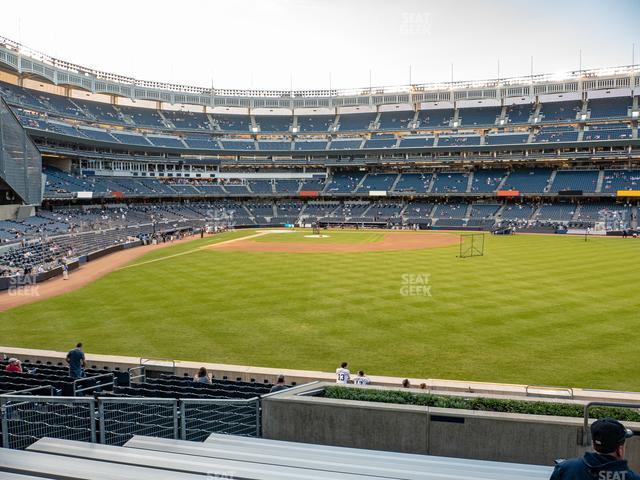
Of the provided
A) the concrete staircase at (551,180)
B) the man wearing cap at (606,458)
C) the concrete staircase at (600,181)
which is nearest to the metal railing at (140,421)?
the man wearing cap at (606,458)

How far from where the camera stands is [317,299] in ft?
88.5

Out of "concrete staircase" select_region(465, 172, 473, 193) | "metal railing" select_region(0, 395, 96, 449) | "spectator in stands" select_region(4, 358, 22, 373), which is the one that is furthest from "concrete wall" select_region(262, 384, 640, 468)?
"concrete staircase" select_region(465, 172, 473, 193)

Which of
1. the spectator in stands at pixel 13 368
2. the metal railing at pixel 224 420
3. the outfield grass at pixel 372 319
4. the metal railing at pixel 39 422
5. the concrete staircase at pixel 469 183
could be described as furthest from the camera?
the concrete staircase at pixel 469 183

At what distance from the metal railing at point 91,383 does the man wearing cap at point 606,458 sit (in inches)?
400

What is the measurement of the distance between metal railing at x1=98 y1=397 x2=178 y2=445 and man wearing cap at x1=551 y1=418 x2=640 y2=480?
6363 millimetres

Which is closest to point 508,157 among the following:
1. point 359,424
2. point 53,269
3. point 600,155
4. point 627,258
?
point 600,155

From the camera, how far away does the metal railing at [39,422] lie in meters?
7.56

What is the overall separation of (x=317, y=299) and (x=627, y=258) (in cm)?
3206

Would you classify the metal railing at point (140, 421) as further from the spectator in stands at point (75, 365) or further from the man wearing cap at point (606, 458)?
the man wearing cap at point (606, 458)

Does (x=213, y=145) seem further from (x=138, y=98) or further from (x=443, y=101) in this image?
(x=443, y=101)

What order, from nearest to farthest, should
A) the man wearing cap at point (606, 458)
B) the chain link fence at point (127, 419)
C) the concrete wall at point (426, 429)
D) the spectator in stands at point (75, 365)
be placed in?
the man wearing cap at point (606, 458)
the concrete wall at point (426, 429)
the chain link fence at point (127, 419)
the spectator in stands at point (75, 365)

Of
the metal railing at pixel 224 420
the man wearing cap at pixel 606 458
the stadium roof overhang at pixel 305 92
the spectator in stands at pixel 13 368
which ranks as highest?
the stadium roof overhang at pixel 305 92

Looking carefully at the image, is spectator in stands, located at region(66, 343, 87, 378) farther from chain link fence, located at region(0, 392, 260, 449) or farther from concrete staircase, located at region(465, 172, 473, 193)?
concrete staircase, located at region(465, 172, 473, 193)

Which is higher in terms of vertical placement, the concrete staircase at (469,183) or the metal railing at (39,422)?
the concrete staircase at (469,183)
